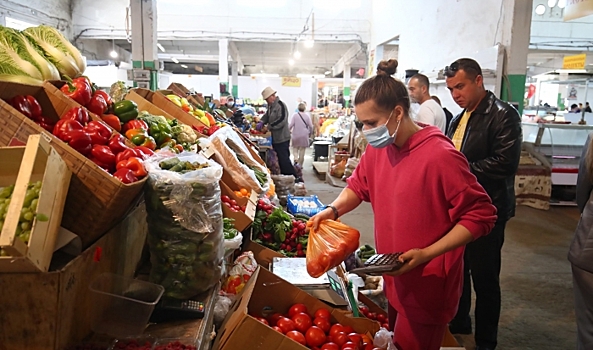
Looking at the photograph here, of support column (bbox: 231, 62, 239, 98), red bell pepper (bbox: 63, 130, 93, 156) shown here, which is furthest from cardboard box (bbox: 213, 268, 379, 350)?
support column (bbox: 231, 62, 239, 98)

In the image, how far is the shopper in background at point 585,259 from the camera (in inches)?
82.7

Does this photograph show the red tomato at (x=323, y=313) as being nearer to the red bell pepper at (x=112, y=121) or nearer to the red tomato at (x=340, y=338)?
the red tomato at (x=340, y=338)

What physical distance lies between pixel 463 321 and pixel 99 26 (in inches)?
613

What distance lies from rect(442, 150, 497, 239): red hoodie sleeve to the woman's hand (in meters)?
0.20

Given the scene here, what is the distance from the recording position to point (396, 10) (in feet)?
40.0

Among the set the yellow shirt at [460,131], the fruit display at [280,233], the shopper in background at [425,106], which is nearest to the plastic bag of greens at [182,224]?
the fruit display at [280,233]

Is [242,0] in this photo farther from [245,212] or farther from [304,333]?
[304,333]

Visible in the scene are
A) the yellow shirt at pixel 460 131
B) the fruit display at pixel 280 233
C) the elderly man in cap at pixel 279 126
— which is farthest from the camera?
the elderly man in cap at pixel 279 126

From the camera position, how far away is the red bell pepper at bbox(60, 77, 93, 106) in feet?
7.34

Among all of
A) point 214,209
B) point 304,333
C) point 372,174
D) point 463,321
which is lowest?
point 463,321

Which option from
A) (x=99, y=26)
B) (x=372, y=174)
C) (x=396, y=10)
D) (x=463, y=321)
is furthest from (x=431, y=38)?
(x=99, y=26)

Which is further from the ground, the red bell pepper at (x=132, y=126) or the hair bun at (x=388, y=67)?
the hair bun at (x=388, y=67)

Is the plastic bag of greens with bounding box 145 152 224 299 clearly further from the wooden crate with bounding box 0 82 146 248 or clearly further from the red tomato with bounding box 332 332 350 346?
the red tomato with bounding box 332 332 350 346

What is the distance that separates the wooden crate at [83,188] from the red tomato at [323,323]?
1.12 m
